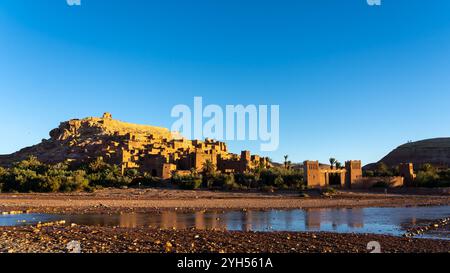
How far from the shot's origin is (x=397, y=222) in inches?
685

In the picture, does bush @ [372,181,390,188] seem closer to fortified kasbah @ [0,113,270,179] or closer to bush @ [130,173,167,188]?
fortified kasbah @ [0,113,270,179]

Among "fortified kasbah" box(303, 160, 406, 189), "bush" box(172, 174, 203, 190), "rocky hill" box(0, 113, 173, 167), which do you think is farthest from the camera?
"rocky hill" box(0, 113, 173, 167)

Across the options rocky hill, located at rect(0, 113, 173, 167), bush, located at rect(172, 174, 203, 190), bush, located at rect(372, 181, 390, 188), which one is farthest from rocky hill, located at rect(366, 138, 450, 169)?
rocky hill, located at rect(0, 113, 173, 167)

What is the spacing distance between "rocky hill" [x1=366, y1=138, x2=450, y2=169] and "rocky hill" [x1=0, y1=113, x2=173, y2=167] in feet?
146

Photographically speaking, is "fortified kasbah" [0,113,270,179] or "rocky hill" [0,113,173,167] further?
"rocky hill" [0,113,173,167]

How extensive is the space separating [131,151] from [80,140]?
2101 cm

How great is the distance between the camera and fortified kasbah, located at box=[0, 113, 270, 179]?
47.9m

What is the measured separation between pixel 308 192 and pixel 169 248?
27467 mm

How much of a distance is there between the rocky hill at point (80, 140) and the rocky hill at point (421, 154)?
4443 centimetres

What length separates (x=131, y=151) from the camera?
5475cm

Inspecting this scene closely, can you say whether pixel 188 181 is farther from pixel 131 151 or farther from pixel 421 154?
pixel 421 154

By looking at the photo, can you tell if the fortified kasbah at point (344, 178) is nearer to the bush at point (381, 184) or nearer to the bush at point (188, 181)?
the bush at point (381, 184)
